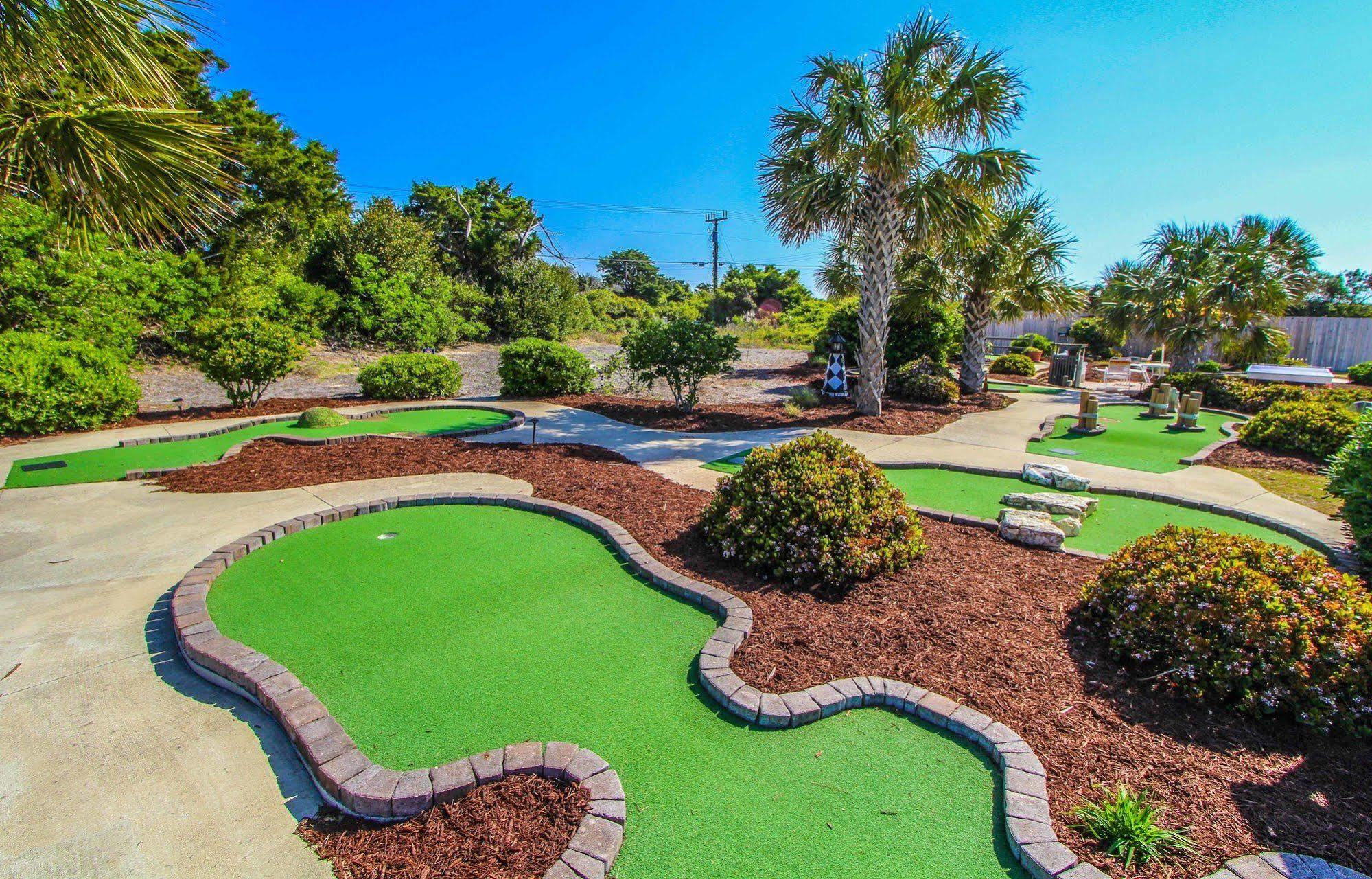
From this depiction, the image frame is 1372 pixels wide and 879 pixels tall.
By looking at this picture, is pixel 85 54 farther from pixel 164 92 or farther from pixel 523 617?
pixel 523 617

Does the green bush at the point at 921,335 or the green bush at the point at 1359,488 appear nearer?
the green bush at the point at 1359,488

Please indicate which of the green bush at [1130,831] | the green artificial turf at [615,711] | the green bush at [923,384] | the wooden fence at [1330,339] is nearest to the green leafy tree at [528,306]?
the green bush at [923,384]

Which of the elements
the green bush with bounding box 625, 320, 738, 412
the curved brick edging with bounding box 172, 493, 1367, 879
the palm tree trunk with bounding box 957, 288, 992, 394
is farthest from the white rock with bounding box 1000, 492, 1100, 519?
the palm tree trunk with bounding box 957, 288, 992, 394

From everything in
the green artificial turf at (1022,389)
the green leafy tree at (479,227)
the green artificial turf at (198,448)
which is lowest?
the green artificial turf at (198,448)

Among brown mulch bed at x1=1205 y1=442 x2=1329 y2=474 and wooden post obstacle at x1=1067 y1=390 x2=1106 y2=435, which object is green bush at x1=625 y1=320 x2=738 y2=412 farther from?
brown mulch bed at x1=1205 y1=442 x2=1329 y2=474

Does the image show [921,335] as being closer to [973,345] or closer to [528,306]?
[973,345]

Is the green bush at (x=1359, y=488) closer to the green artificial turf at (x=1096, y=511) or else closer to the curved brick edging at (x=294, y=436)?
the green artificial turf at (x=1096, y=511)
